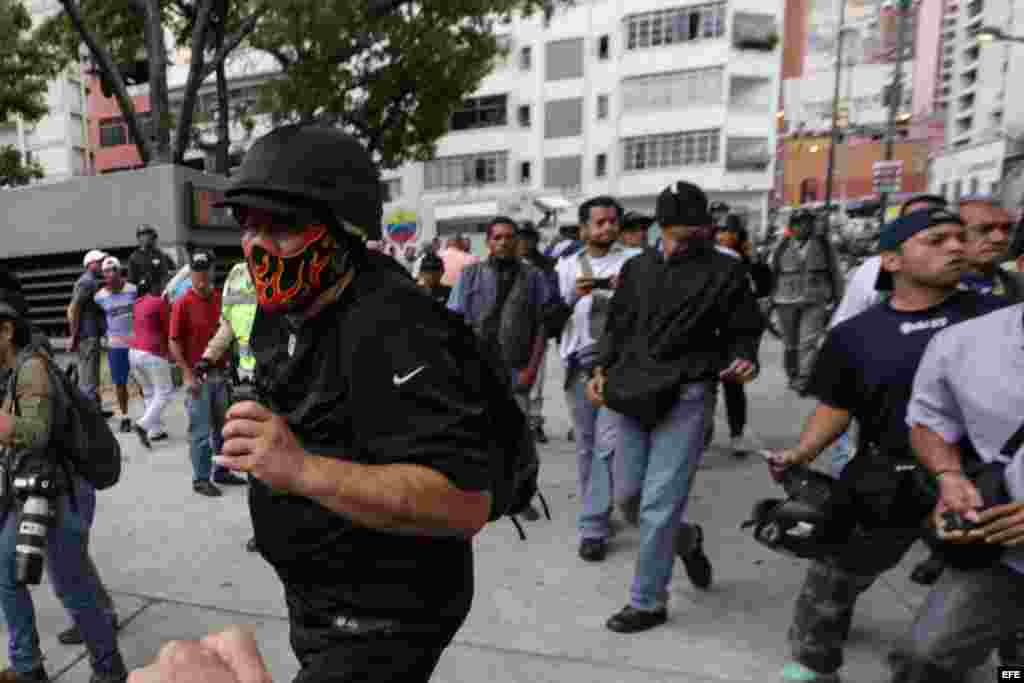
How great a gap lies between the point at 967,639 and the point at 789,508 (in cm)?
70

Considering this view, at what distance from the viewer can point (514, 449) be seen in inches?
58.6

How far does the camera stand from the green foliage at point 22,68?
15.8 meters

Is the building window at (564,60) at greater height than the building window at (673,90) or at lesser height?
greater

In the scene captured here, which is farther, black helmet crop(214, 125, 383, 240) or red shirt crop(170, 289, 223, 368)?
red shirt crop(170, 289, 223, 368)

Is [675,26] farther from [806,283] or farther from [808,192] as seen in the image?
[808,192]

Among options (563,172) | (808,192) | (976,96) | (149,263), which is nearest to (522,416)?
(149,263)

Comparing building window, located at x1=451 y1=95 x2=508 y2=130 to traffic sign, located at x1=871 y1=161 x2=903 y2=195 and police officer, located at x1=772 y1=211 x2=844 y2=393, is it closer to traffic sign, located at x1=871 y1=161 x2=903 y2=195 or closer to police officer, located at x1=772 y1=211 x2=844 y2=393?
traffic sign, located at x1=871 y1=161 x2=903 y2=195

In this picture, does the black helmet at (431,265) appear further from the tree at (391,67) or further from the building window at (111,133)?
the building window at (111,133)

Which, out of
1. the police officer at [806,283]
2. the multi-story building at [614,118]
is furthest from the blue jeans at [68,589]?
the multi-story building at [614,118]

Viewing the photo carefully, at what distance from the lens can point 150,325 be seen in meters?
6.47

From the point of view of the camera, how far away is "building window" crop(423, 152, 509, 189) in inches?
1468

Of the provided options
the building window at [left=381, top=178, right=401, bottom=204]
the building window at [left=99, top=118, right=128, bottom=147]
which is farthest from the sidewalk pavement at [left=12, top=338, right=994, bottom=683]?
the building window at [left=99, top=118, right=128, bottom=147]

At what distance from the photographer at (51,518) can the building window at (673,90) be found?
3566 centimetres

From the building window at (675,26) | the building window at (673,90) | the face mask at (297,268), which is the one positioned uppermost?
the building window at (675,26)
